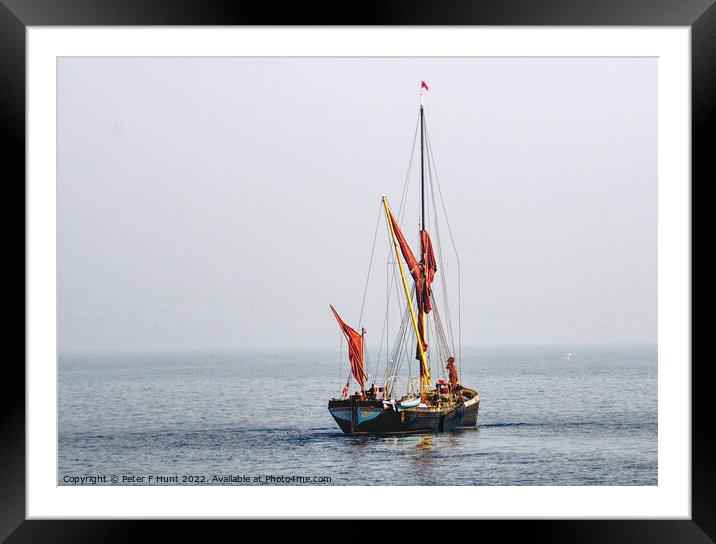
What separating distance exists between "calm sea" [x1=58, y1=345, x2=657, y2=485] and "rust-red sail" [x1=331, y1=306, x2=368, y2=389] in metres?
0.75

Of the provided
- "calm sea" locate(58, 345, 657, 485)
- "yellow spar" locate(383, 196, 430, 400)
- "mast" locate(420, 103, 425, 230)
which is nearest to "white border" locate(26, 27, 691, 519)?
"calm sea" locate(58, 345, 657, 485)

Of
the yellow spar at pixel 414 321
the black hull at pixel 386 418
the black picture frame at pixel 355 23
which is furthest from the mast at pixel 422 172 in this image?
the black picture frame at pixel 355 23

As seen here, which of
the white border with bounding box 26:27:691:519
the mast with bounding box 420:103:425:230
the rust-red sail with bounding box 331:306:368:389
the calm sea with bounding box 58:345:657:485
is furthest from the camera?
the rust-red sail with bounding box 331:306:368:389

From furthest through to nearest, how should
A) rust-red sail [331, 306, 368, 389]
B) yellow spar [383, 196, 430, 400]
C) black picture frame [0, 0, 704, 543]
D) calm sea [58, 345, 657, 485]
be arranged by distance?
rust-red sail [331, 306, 368, 389] < yellow spar [383, 196, 430, 400] < calm sea [58, 345, 657, 485] < black picture frame [0, 0, 704, 543]

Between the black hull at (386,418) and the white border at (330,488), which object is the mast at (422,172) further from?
the white border at (330,488)

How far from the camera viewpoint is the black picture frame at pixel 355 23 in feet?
19.6

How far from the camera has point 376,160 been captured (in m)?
11.0

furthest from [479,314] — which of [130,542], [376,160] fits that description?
[130,542]

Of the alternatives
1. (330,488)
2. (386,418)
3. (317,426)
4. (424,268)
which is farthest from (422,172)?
(330,488)

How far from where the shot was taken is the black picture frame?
5.98 m

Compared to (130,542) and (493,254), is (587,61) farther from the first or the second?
(130,542)

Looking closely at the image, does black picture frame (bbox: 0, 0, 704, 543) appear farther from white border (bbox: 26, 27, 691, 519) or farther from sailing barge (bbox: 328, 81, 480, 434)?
sailing barge (bbox: 328, 81, 480, 434)

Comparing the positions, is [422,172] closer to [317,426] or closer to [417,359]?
[417,359]

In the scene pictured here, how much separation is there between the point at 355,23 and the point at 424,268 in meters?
5.60
